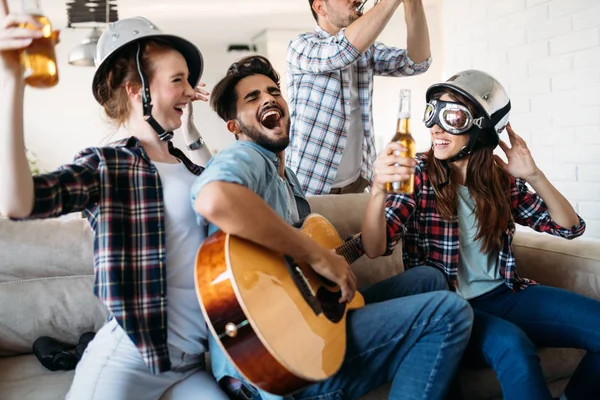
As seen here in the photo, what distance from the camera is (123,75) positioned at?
1.57 m

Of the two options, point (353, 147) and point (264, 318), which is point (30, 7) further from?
point (353, 147)

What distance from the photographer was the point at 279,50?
7.76 metres

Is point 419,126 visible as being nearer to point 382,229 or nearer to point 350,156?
point 350,156

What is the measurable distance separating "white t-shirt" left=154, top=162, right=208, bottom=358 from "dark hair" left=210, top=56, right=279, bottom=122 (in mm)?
407

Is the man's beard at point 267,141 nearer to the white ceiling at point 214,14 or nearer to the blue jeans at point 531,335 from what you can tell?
the blue jeans at point 531,335

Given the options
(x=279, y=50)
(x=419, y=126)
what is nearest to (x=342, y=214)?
(x=419, y=126)

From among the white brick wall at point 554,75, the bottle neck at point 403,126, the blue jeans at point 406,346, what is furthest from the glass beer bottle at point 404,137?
the white brick wall at point 554,75

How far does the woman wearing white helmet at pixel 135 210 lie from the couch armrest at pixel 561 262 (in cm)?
142

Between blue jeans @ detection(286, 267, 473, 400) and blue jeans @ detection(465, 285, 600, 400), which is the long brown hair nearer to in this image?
blue jeans @ detection(465, 285, 600, 400)

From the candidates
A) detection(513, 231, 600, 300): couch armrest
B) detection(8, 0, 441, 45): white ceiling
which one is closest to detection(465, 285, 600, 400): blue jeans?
detection(513, 231, 600, 300): couch armrest

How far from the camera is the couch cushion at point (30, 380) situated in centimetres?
170

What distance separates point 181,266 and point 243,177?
0.94ft

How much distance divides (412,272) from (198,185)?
802 millimetres

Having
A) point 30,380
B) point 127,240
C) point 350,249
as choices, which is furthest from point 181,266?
point 30,380
